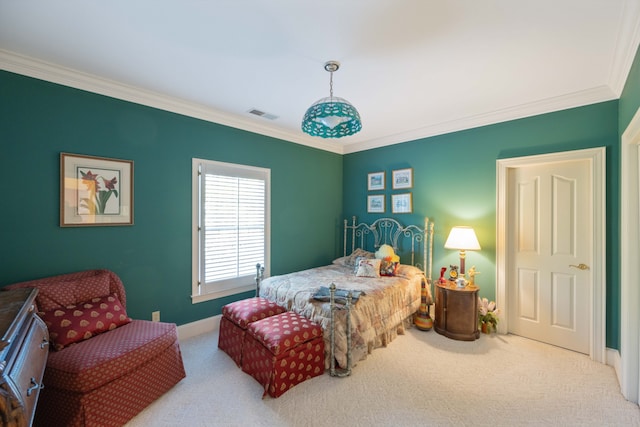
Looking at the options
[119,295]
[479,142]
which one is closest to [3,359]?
[119,295]

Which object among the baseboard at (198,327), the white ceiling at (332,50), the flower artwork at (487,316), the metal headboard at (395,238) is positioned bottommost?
the baseboard at (198,327)

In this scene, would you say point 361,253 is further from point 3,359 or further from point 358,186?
point 3,359

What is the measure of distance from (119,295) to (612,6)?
4.29 meters

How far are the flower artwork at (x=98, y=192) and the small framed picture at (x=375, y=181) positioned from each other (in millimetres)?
3534

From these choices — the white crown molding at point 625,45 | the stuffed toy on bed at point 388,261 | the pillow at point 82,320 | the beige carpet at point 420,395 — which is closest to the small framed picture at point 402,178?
the stuffed toy on bed at point 388,261

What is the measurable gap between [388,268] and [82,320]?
3.23m

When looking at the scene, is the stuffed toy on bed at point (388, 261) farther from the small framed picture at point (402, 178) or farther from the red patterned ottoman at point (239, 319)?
the red patterned ottoman at point (239, 319)

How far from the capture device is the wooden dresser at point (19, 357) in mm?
986

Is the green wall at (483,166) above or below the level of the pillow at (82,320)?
above

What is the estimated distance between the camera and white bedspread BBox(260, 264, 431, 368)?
2592mm

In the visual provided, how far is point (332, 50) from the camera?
2096mm

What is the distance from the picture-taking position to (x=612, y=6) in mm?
1641

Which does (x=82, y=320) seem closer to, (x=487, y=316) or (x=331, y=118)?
(x=331, y=118)

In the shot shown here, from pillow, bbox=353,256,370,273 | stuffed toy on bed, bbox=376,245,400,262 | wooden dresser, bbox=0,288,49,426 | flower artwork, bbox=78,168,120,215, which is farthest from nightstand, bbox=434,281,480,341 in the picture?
flower artwork, bbox=78,168,120,215
